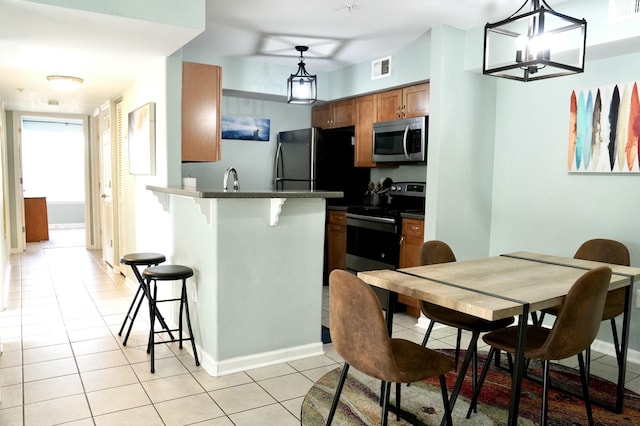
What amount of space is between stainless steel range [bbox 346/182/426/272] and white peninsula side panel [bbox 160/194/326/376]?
118cm

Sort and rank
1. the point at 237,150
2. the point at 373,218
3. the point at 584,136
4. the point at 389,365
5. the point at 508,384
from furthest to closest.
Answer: the point at 237,150 < the point at 373,218 < the point at 584,136 < the point at 508,384 < the point at 389,365

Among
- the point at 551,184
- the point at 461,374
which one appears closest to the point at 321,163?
the point at 551,184

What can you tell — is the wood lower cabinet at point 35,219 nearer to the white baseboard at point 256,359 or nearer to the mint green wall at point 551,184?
the white baseboard at point 256,359

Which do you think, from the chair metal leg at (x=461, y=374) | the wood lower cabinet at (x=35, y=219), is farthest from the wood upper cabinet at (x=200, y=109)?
the wood lower cabinet at (x=35, y=219)

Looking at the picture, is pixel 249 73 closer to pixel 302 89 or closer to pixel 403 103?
pixel 302 89

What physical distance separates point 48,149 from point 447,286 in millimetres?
10272

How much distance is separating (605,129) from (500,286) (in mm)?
1942

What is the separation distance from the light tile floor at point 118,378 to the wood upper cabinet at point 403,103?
1.88 meters

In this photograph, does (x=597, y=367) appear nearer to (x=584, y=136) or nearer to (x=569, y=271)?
(x=569, y=271)

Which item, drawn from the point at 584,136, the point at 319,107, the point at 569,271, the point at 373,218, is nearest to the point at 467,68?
the point at 584,136

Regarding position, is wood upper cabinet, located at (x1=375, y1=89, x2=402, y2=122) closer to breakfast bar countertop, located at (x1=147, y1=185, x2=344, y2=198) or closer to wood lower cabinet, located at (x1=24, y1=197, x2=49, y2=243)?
breakfast bar countertop, located at (x1=147, y1=185, x2=344, y2=198)

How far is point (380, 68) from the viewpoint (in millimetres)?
4781

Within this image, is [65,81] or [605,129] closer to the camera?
[605,129]

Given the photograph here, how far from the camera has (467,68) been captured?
3887mm
